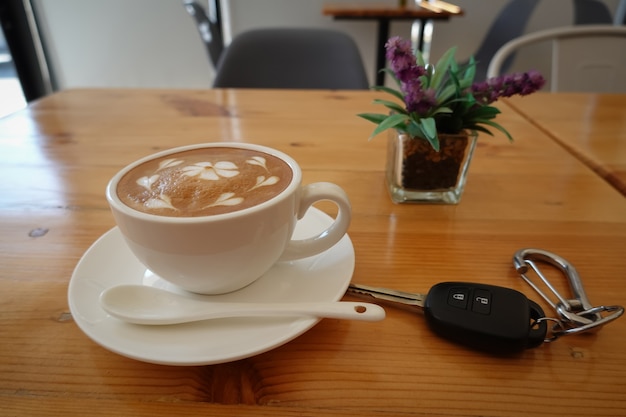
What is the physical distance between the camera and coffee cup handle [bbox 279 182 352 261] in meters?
0.38

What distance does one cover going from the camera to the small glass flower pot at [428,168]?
1.69ft

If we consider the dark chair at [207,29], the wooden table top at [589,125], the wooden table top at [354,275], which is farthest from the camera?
the dark chair at [207,29]

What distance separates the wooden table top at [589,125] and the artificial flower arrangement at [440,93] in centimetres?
27

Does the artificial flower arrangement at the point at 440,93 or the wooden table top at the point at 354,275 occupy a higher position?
the artificial flower arrangement at the point at 440,93

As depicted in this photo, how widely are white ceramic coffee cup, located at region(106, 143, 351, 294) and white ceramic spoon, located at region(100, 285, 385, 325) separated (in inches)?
1.0

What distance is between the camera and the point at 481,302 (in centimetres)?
33

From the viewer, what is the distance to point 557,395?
0.28 m

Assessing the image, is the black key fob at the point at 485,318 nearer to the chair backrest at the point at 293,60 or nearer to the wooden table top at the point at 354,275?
the wooden table top at the point at 354,275

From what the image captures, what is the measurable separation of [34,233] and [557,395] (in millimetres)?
577

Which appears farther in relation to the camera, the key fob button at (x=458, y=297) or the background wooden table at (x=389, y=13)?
the background wooden table at (x=389, y=13)

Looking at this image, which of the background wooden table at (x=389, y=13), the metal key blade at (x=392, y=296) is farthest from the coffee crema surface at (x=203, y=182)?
the background wooden table at (x=389, y=13)

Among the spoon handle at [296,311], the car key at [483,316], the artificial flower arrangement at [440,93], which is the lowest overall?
the car key at [483,316]

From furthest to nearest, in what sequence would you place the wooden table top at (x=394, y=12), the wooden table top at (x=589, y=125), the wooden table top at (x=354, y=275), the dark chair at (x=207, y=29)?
the wooden table top at (x=394, y=12), the dark chair at (x=207, y=29), the wooden table top at (x=589, y=125), the wooden table top at (x=354, y=275)

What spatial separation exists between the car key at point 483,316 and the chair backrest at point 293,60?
3.33 feet
